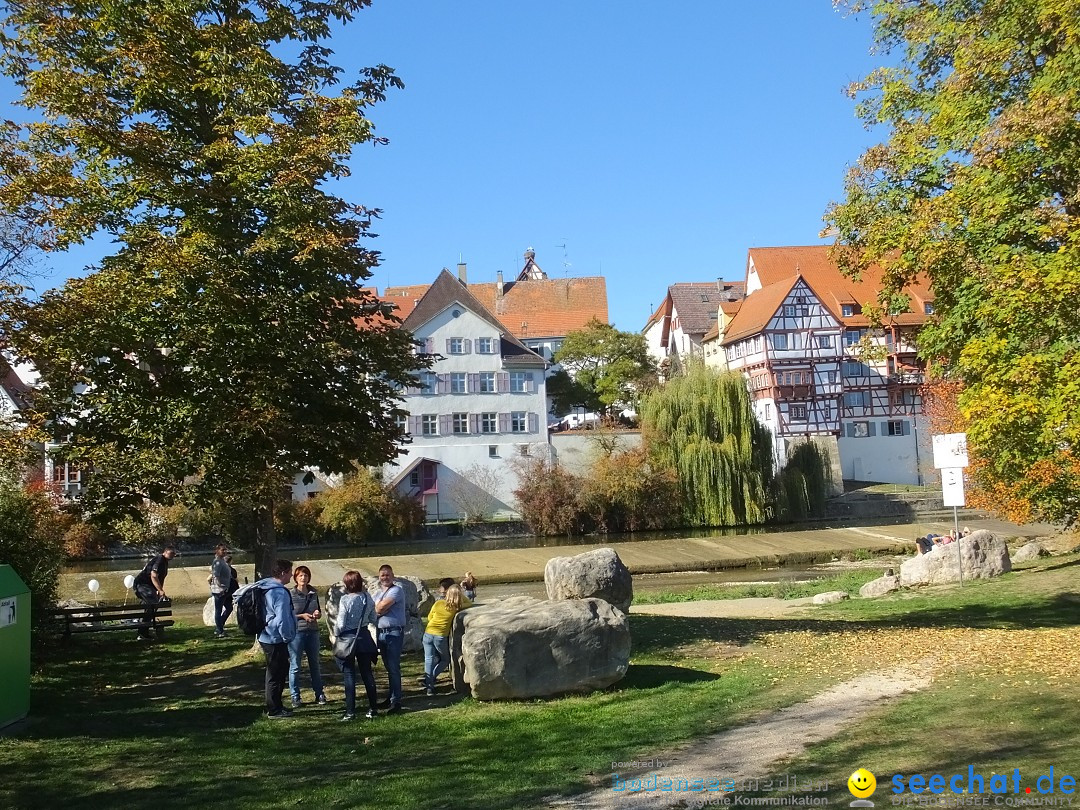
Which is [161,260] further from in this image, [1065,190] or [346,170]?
[1065,190]

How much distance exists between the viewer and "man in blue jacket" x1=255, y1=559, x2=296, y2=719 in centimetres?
1009

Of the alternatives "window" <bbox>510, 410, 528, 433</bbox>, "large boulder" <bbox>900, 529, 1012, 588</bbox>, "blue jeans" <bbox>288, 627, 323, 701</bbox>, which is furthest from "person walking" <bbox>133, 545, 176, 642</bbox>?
"window" <bbox>510, 410, 528, 433</bbox>

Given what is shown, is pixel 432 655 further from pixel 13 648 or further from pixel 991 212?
pixel 991 212

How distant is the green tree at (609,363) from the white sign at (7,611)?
185 ft

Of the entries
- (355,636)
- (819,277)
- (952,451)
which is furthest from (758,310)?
(355,636)

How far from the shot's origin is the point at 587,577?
12.9 m

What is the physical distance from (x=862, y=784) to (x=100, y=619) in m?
14.9

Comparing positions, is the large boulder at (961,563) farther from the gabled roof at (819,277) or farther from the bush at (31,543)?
the gabled roof at (819,277)

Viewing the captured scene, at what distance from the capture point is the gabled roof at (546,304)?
83.5 m

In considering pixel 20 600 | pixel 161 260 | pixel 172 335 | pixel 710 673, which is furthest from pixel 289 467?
pixel 710 673

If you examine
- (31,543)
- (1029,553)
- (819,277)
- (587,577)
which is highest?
(819,277)

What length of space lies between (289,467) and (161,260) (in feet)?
11.4

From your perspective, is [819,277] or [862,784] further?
[819,277]

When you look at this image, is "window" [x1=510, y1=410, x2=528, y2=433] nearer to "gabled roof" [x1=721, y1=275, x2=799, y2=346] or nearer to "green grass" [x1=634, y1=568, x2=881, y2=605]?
"gabled roof" [x1=721, y1=275, x2=799, y2=346]
